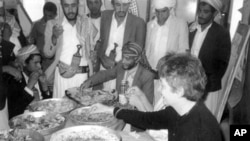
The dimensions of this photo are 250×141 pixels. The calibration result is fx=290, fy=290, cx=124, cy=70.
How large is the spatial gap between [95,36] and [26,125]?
1.72 m

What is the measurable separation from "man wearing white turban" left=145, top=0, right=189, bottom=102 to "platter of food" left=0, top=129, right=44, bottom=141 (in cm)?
212

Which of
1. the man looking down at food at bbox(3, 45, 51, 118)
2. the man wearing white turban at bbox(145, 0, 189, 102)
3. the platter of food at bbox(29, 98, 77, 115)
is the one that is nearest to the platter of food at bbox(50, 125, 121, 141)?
the platter of food at bbox(29, 98, 77, 115)

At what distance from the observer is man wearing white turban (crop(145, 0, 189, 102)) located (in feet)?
11.6

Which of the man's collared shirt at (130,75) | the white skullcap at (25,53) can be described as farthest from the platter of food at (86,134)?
the white skullcap at (25,53)

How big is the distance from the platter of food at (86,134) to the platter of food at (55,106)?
34cm

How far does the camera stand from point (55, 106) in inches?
92.6

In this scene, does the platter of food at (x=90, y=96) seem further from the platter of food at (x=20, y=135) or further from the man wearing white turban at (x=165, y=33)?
the man wearing white turban at (x=165, y=33)

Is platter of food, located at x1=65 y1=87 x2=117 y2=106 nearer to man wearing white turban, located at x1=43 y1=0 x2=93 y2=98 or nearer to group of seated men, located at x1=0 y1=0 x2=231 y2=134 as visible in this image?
group of seated men, located at x1=0 y1=0 x2=231 y2=134

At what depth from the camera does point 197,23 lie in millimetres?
3689

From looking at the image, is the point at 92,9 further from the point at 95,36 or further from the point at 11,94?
the point at 11,94

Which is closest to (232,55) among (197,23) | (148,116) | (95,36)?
(197,23)

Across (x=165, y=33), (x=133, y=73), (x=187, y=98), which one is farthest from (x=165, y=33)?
(x=187, y=98)

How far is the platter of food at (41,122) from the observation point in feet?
6.30

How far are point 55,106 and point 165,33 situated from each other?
1.81 meters
